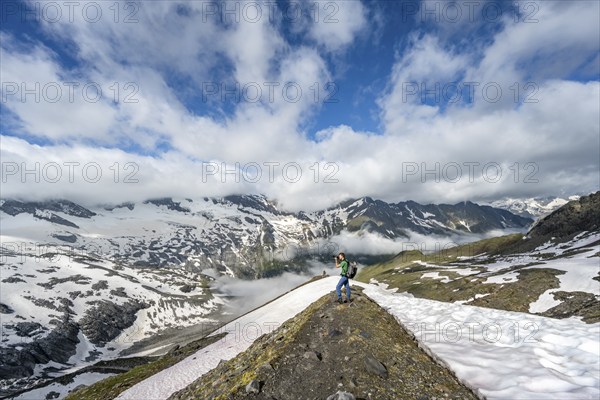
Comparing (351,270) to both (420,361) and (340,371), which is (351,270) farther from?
(340,371)

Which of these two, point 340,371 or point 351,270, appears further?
point 351,270

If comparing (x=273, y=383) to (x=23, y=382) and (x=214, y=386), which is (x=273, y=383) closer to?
(x=214, y=386)

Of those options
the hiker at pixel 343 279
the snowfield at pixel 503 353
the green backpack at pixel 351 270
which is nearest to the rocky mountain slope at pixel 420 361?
the snowfield at pixel 503 353

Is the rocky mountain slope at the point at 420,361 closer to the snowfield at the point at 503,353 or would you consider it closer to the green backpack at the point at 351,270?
the snowfield at the point at 503,353

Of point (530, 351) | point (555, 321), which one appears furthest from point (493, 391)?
point (555, 321)

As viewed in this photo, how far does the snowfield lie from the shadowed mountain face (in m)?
1.08

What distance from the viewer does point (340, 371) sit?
1175cm

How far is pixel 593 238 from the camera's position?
17250 centimetres

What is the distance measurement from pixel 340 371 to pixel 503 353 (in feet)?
23.0

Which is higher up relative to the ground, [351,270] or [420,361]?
[351,270]

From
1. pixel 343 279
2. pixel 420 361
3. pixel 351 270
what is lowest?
pixel 420 361

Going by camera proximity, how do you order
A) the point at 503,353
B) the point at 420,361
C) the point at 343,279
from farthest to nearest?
the point at 343,279
the point at 503,353
the point at 420,361

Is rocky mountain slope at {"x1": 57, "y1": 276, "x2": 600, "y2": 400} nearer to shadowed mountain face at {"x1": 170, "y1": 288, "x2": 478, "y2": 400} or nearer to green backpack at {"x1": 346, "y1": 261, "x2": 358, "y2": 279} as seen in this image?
shadowed mountain face at {"x1": 170, "y1": 288, "x2": 478, "y2": 400}

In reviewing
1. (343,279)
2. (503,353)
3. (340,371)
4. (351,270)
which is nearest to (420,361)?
(503,353)
